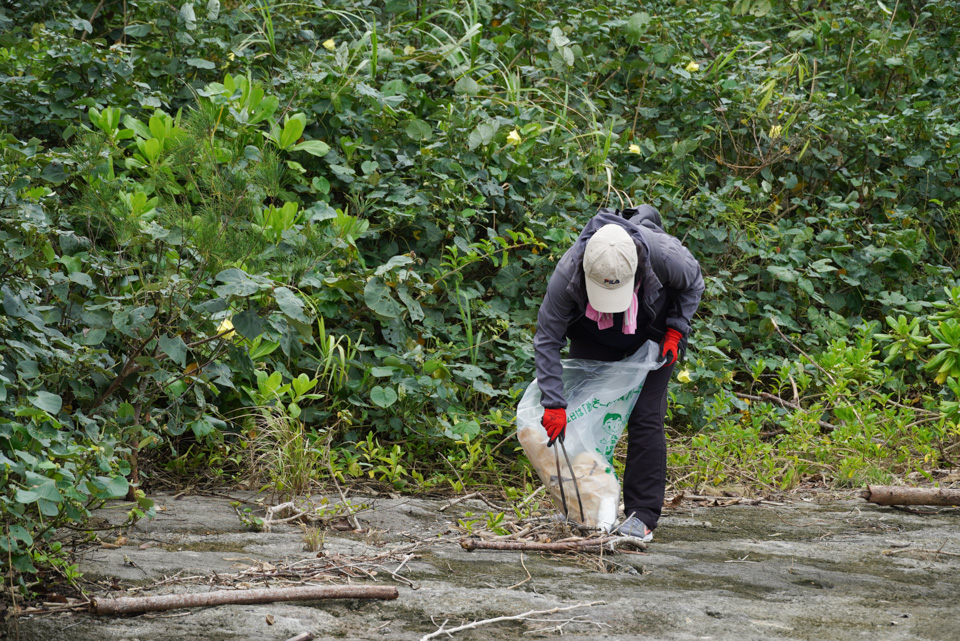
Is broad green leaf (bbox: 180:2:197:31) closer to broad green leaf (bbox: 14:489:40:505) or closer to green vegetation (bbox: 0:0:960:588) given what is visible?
green vegetation (bbox: 0:0:960:588)

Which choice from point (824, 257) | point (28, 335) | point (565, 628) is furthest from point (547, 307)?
point (824, 257)

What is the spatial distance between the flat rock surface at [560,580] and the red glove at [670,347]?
75 cm

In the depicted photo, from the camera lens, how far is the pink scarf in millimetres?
3387

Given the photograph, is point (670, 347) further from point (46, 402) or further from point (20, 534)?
point (20, 534)

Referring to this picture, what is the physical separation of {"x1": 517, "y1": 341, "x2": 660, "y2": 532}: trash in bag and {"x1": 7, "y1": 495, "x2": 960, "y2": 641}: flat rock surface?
30 cm

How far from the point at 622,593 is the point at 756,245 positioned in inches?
160

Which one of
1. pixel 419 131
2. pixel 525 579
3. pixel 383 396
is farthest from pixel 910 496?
pixel 419 131

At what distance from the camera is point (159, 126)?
14.7 feet

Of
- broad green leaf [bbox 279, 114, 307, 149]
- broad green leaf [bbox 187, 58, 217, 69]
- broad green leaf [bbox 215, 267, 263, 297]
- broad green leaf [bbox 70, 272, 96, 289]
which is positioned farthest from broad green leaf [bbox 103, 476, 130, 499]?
broad green leaf [bbox 187, 58, 217, 69]

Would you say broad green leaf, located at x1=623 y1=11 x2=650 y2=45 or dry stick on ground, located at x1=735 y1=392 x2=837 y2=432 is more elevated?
broad green leaf, located at x1=623 y1=11 x2=650 y2=45

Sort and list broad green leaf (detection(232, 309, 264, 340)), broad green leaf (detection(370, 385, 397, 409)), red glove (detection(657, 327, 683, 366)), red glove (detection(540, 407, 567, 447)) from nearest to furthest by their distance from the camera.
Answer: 1. broad green leaf (detection(232, 309, 264, 340))
2. red glove (detection(540, 407, 567, 447))
3. red glove (detection(657, 327, 683, 366))
4. broad green leaf (detection(370, 385, 397, 409))

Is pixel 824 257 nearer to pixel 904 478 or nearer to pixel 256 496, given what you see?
pixel 904 478

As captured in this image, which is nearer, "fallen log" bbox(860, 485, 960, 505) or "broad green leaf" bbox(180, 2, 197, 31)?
"fallen log" bbox(860, 485, 960, 505)

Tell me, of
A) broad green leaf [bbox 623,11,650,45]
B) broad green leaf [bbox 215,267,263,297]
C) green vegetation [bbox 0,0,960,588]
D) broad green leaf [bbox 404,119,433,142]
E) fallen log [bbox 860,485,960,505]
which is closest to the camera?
broad green leaf [bbox 215,267,263,297]
